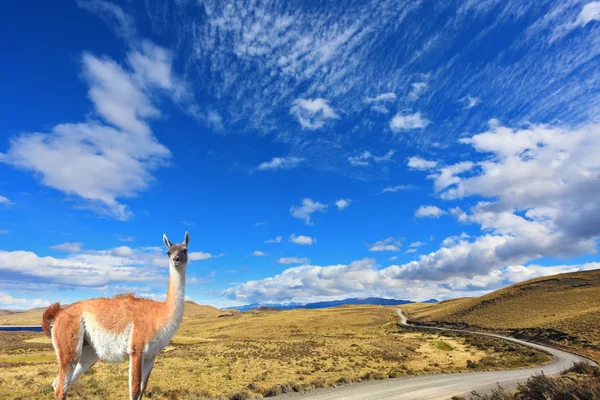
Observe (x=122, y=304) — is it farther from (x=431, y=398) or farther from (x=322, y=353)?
(x=322, y=353)

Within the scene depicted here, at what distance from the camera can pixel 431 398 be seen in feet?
51.5

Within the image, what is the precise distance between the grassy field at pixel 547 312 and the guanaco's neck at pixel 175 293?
41.9 meters

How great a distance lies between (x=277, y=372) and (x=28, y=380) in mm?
15072

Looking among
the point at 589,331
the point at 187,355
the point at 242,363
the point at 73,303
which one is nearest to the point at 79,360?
the point at 73,303

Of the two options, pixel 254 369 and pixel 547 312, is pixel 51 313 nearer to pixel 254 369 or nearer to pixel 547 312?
pixel 254 369

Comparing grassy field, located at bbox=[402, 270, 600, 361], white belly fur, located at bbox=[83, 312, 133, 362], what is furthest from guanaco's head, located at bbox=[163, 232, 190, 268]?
grassy field, located at bbox=[402, 270, 600, 361]

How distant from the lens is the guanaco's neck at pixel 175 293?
735 cm

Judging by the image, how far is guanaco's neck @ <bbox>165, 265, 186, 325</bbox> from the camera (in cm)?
735

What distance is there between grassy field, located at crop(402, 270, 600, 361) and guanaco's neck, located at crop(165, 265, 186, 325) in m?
41.9

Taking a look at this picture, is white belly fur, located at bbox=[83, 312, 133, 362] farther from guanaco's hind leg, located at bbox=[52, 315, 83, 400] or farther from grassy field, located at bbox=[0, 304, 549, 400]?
grassy field, located at bbox=[0, 304, 549, 400]

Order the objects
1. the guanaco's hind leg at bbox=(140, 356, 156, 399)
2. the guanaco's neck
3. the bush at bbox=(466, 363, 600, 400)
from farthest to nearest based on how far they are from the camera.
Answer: the bush at bbox=(466, 363, 600, 400) < the guanaco's neck < the guanaco's hind leg at bbox=(140, 356, 156, 399)

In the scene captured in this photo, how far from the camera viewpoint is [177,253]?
7203mm

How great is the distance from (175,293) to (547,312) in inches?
3390

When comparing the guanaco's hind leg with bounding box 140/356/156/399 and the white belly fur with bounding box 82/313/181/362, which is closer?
the white belly fur with bounding box 82/313/181/362
